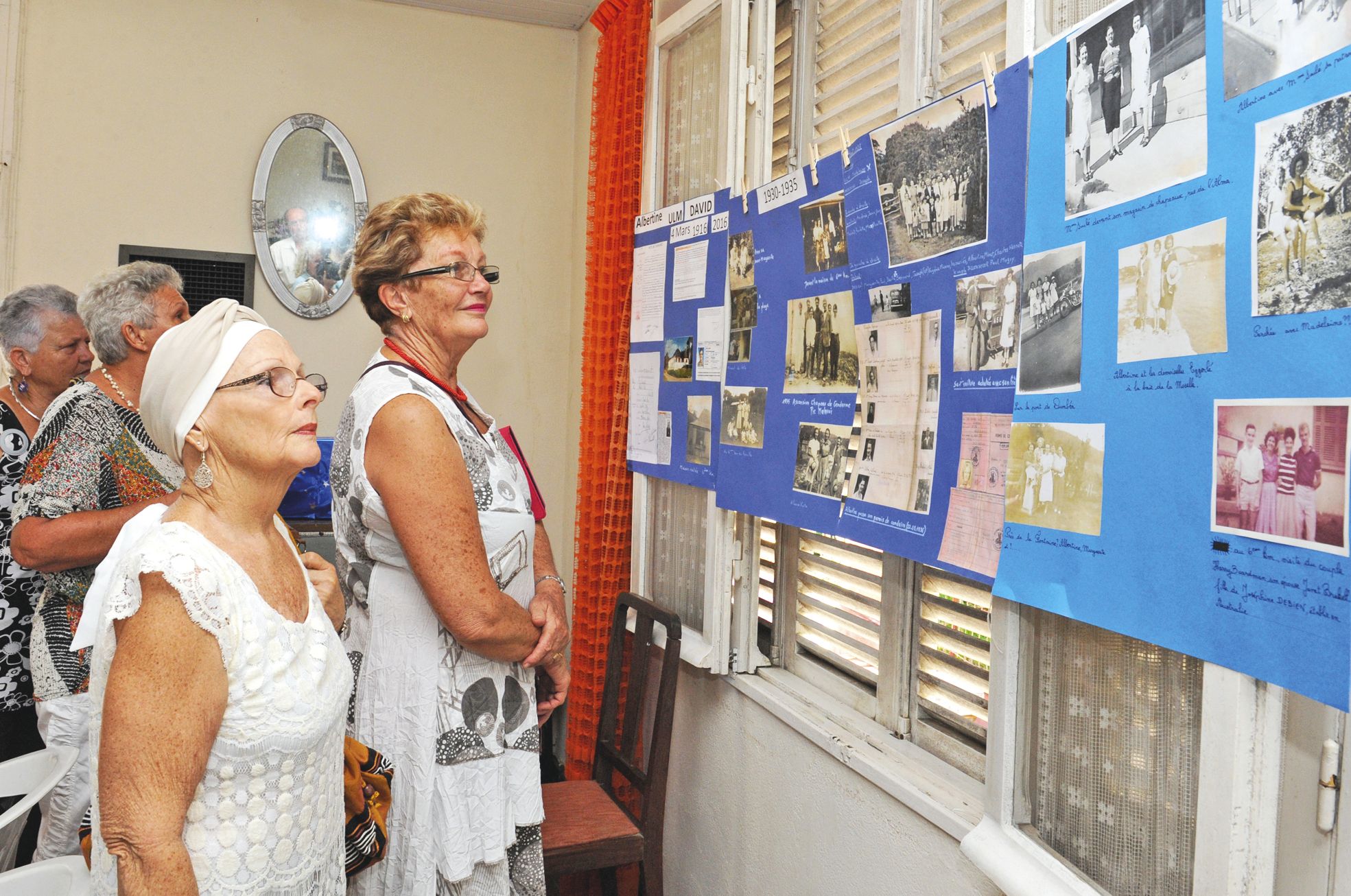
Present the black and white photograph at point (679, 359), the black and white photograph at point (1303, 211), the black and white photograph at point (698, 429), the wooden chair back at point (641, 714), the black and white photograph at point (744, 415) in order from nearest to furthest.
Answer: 1. the black and white photograph at point (1303, 211)
2. the black and white photograph at point (744, 415)
3. the wooden chair back at point (641, 714)
4. the black and white photograph at point (698, 429)
5. the black and white photograph at point (679, 359)

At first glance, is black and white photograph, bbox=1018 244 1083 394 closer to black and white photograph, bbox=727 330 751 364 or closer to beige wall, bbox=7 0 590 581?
black and white photograph, bbox=727 330 751 364

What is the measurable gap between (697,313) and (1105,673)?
1503mm

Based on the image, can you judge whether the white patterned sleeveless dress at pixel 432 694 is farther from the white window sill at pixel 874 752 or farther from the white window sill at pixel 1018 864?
the white window sill at pixel 1018 864

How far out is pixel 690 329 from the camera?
256 cm

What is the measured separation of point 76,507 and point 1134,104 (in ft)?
6.90

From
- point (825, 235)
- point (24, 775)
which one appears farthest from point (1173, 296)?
point (24, 775)

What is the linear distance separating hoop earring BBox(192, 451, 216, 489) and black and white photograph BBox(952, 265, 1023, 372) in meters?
1.12

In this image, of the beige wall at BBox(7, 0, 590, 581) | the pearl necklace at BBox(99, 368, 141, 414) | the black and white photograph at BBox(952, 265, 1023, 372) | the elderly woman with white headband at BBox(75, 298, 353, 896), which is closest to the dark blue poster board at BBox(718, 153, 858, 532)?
the black and white photograph at BBox(952, 265, 1023, 372)

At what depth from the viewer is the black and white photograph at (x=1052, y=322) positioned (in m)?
1.25

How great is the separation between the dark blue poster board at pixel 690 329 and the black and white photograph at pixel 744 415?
0.06 meters

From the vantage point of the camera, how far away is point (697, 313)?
2.52 metres

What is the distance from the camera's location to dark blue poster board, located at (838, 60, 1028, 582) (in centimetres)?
143

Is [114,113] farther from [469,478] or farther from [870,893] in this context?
[870,893]

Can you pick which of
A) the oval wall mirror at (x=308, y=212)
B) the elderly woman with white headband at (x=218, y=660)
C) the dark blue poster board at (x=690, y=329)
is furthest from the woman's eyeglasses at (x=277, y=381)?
the oval wall mirror at (x=308, y=212)
